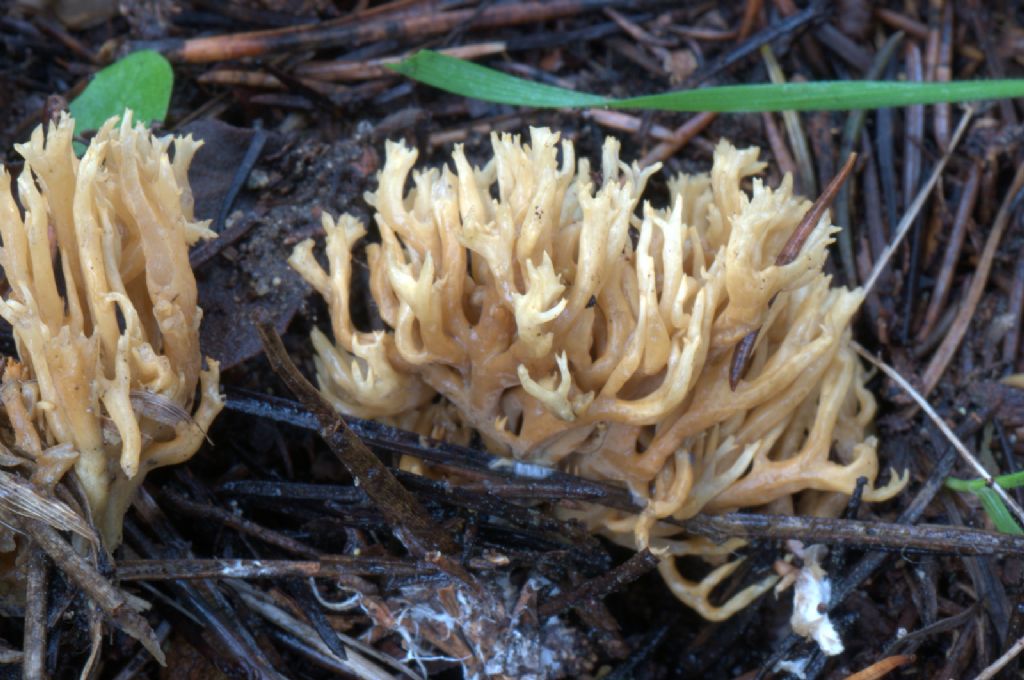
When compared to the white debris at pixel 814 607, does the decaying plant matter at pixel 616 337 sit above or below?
above

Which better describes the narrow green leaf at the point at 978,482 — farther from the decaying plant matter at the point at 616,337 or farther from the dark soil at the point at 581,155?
the decaying plant matter at the point at 616,337

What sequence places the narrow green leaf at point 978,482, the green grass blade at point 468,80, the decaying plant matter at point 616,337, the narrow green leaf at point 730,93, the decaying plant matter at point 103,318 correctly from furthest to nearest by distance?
the green grass blade at point 468,80 < the narrow green leaf at point 730,93 < the narrow green leaf at point 978,482 < the decaying plant matter at point 616,337 < the decaying plant matter at point 103,318

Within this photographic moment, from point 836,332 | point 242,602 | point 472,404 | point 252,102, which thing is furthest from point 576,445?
point 252,102

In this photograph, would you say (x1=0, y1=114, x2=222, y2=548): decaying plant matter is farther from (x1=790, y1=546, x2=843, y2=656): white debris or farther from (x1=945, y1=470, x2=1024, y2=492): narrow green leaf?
(x1=945, y1=470, x2=1024, y2=492): narrow green leaf

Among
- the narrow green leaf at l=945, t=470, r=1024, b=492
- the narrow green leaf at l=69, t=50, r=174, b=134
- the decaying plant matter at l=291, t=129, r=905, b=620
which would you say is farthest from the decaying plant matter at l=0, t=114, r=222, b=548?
the narrow green leaf at l=945, t=470, r=1024, b=492

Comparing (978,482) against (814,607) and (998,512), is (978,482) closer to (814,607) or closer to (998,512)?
(998,512)

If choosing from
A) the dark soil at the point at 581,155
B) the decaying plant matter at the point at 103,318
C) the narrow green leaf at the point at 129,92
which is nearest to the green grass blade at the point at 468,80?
the dark soil at the point at 581,155

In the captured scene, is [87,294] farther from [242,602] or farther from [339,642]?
[339,642]

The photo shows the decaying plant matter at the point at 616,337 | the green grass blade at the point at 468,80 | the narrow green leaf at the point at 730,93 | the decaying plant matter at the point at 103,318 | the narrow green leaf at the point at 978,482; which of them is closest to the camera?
the decaying plant matter at the point at 103,318
